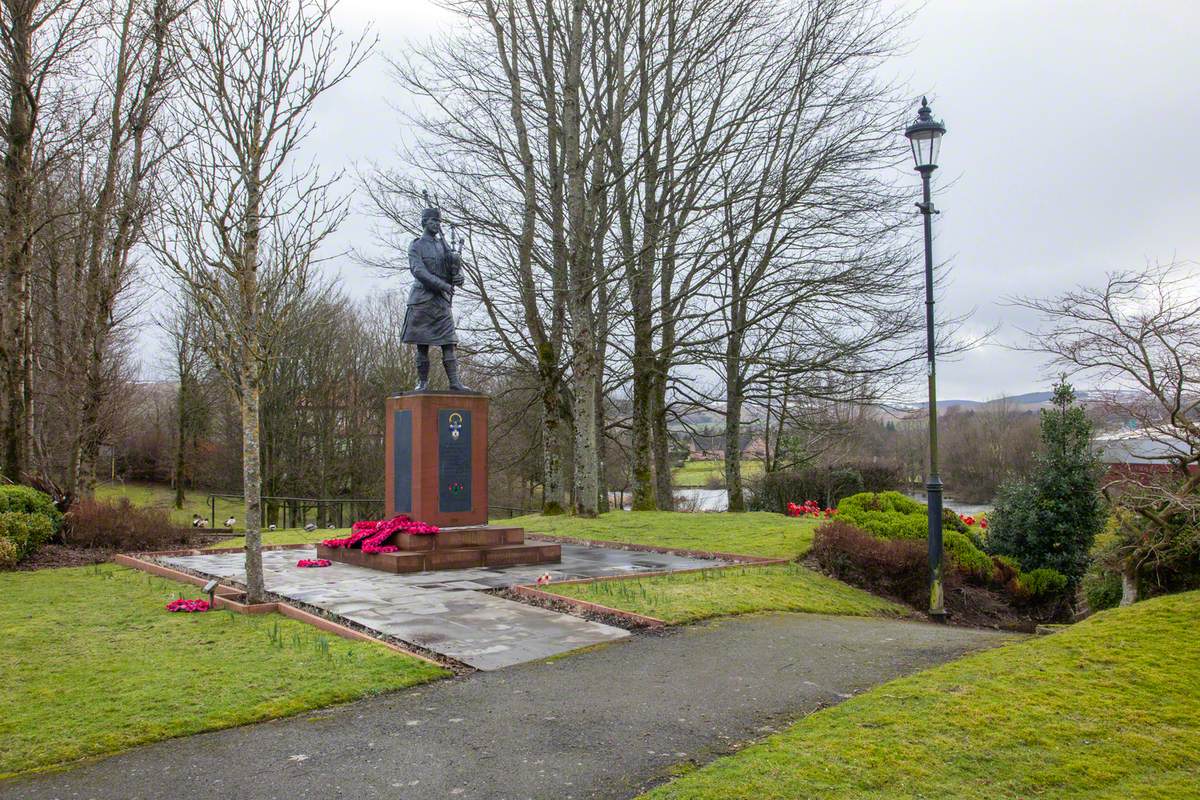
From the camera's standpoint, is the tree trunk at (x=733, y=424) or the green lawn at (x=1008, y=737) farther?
the tree trunk at (x=733, y=424)

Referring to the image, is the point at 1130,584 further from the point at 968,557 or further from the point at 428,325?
the point at 428,325

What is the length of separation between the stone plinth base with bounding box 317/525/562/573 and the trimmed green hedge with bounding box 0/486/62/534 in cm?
463

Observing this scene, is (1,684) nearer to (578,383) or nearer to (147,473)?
(578,383)

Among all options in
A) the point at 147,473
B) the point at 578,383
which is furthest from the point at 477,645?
the point at 147,473

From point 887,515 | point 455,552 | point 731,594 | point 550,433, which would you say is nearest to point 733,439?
point 550,433

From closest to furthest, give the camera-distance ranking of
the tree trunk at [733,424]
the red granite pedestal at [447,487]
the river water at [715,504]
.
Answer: the red granite pedestal at [447,487], the tree trunk at [733,424], the river water at [715,504]

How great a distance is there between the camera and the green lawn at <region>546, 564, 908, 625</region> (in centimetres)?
839

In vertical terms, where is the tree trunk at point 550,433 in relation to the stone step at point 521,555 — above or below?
above

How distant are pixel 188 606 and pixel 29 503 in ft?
22.3

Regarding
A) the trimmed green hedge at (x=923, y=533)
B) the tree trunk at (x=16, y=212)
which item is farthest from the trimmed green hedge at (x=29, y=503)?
the trimmed green hedge at (x=923, y=533)

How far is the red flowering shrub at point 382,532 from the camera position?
1156 centimetres

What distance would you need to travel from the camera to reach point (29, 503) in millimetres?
12867

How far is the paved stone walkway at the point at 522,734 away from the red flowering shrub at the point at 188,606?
3.66 m

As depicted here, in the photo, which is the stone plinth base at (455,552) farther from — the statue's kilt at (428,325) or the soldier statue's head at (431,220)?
the soldier statue's head at (431,220)
